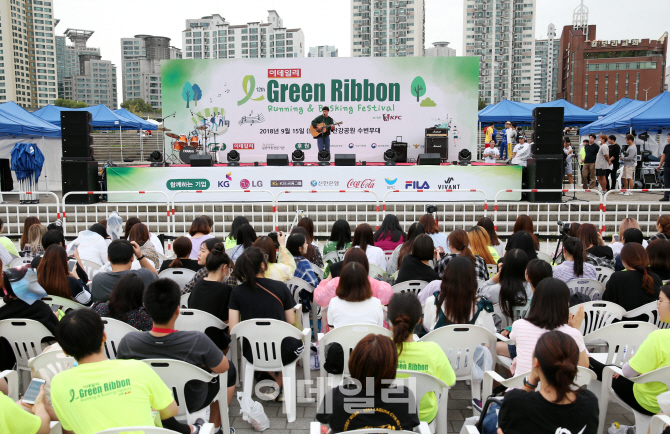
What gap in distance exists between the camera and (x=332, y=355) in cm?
254

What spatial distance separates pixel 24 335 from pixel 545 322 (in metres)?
3.04

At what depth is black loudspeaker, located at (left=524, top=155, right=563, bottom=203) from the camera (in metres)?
10.6

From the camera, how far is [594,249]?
15.5 feet

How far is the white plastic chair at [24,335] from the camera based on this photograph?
9.86ft

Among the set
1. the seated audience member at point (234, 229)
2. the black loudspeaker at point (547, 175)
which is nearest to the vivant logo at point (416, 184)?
the black loudspeaker at point (547, 175)

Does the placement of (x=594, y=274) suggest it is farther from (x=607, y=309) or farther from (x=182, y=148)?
(x=182, y=148)

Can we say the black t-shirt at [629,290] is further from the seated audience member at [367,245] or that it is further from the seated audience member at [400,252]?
the seated audience member at [367,245]

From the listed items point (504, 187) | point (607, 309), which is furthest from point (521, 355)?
point (504, 187)

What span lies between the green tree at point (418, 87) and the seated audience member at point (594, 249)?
29.4 feet

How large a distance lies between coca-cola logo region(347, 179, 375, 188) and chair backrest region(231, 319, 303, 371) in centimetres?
801

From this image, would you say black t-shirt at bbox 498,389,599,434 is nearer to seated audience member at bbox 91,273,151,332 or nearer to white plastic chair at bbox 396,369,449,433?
white plastic chair at bbox 396,369,449,433

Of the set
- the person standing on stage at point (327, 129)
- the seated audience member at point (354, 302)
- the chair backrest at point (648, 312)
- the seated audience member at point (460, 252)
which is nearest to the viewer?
the seated audience member at point (354, 302)

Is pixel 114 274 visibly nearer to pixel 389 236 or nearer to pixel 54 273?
pixel 54 273

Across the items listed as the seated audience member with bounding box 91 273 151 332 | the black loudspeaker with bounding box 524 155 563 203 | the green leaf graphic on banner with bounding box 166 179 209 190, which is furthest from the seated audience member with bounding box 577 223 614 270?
the green leaf graphic on banner with bounding box 166 179 209 190
